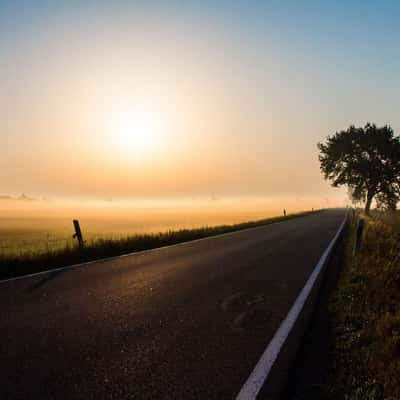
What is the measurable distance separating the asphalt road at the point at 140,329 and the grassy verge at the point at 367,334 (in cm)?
85

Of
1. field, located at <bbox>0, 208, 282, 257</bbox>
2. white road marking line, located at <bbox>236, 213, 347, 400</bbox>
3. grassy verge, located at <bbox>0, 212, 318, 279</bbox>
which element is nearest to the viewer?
white road marking line, located at <bbox>236, 213, 347, 400</bbox>

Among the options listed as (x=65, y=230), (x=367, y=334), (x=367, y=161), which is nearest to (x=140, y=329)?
(x=367, y=334)

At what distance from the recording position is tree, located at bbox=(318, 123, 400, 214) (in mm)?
31750

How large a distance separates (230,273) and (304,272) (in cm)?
205

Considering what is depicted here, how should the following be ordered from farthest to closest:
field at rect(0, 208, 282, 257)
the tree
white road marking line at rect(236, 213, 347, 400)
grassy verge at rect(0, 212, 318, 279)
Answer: the tree < field at rect(0, 208, 282, 257) < grassy verge at rect(0, 212, 318, 279) < white road marking line at rect(236, 213, 347, 400)

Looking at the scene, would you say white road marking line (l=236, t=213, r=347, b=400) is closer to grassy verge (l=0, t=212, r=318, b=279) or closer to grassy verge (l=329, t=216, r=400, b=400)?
grassy verge (l=329, t=216, r=400, b=400)

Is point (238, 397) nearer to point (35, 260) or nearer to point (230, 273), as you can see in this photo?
point (230, 273)

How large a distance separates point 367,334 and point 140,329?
3122mm

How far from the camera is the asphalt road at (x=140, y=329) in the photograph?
8.00ft

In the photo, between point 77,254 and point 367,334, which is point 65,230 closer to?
point 77,254

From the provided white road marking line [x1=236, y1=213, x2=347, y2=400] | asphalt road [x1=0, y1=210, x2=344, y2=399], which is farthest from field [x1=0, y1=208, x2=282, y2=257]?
white road marking line [x1=236, y1=213, x2=347, y2=400]

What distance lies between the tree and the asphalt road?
32191 mm

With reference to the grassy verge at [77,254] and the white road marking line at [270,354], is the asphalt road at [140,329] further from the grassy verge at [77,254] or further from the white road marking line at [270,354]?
the grassy verge at [77,254]

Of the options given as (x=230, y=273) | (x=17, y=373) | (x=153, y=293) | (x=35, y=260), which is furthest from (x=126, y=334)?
(x=35, y=260)
